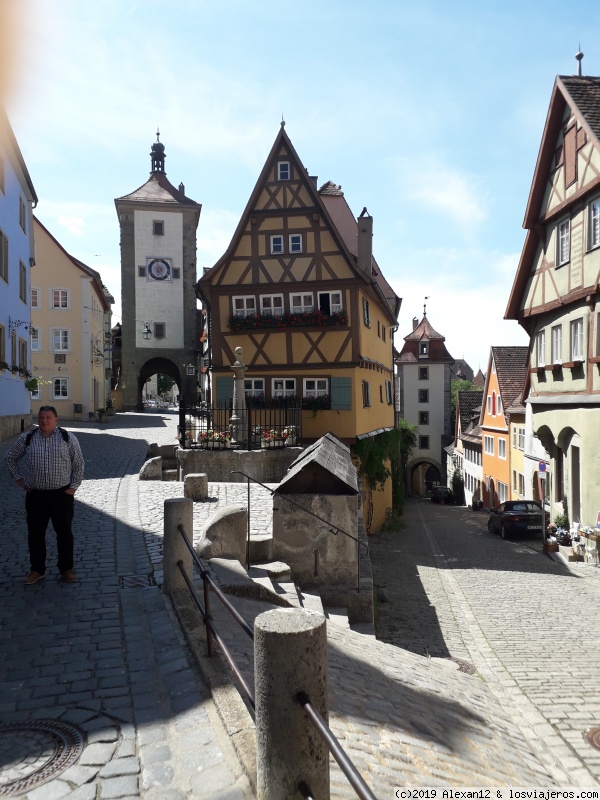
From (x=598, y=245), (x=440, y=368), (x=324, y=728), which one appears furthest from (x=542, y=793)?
(x=440, y=368)

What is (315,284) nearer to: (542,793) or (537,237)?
(537,237)

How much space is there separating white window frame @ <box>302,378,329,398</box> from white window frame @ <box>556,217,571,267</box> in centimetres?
800

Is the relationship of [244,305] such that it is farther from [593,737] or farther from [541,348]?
[593,737]

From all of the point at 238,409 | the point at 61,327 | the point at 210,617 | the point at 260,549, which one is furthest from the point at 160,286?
the point at 210,617

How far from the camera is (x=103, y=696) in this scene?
4.12 m

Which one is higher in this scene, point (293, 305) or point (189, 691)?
point (293, 305)

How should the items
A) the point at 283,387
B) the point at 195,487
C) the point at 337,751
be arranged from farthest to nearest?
the point at 283,387
the point at 195,487
the point at 337,751

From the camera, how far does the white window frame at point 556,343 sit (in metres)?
19.5

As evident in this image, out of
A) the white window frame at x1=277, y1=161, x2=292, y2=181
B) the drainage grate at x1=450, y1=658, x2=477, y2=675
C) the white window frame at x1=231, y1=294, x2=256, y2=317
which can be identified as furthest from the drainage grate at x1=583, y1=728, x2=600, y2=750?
the white window frame at x1=277, y1=161, x2=292, y2=181

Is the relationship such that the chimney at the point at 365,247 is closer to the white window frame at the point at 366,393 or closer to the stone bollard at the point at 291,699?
the white window frame at the point at 366,393

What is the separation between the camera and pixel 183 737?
3562 mm

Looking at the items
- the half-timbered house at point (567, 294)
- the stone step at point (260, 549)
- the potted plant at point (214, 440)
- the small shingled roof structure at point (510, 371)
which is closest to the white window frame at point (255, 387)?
the potted plant at point (214, 440)

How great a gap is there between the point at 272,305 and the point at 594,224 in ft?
32.7

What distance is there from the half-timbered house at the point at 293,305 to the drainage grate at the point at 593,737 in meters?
14.0
